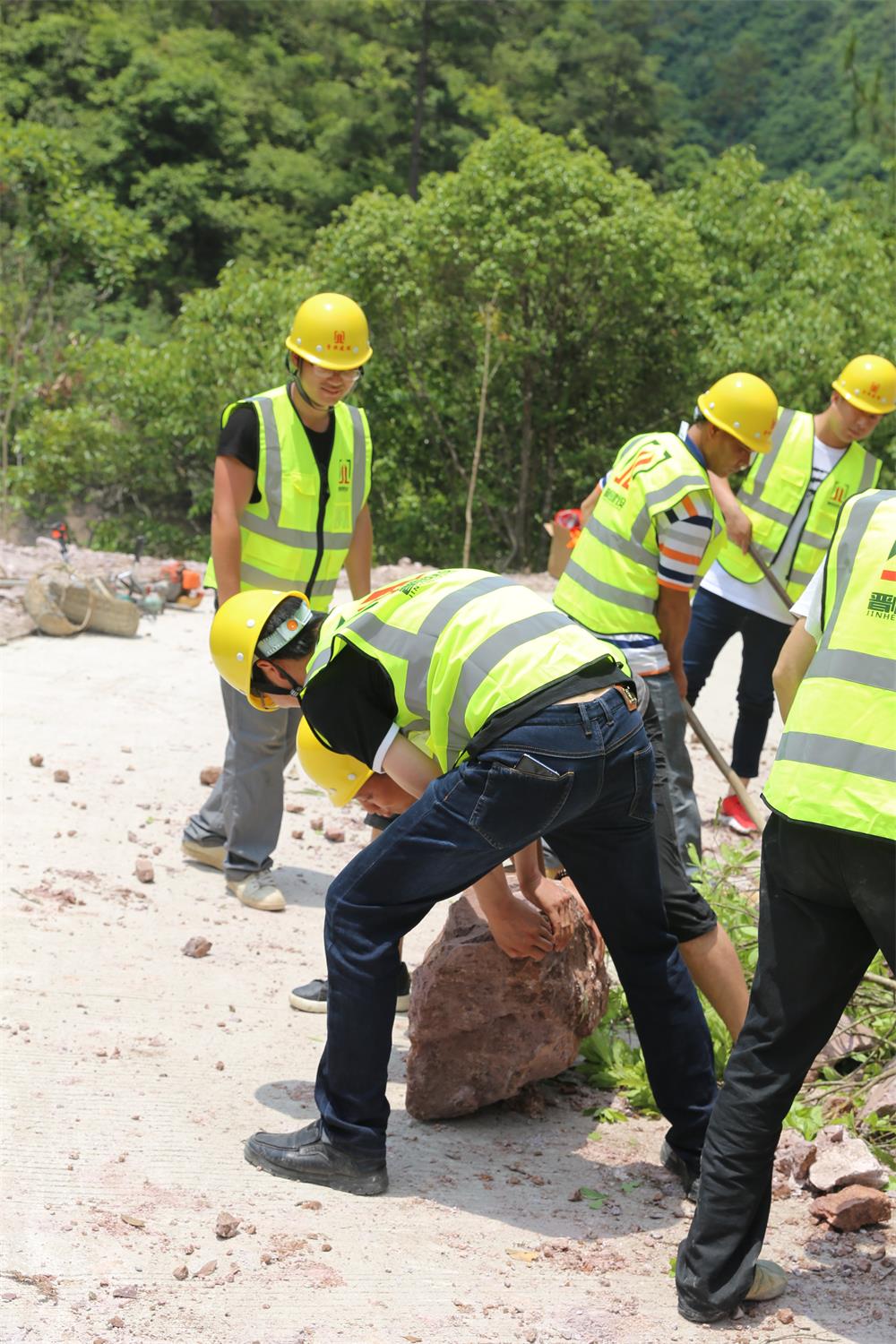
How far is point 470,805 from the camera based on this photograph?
2963mm

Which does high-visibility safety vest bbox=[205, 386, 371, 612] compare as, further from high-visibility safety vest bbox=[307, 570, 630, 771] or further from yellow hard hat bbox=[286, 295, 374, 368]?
high-visibility safety vest bbox=[307, 570, 630, 771]

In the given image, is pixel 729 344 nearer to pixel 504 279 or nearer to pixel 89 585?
pixel 504 279

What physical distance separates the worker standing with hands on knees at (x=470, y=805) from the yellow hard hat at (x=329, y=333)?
1.80 meters

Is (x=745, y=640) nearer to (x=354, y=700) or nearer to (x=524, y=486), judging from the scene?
(x=354, y=700)

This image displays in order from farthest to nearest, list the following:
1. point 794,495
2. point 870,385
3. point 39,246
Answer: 1. point 39,246
2. point 794,495
3. point 870,385

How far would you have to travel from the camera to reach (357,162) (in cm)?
3669

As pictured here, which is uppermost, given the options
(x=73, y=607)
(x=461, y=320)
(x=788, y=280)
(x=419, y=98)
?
(x=419, y=98)

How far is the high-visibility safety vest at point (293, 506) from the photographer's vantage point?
498 cm

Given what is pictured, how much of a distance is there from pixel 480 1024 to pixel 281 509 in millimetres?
2034

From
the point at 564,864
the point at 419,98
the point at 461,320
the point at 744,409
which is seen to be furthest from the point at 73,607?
the point at 419,98

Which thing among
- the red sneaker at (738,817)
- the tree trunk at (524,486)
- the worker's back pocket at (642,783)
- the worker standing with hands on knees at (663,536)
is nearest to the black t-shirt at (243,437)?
the worker standing with hands on knees at (663,536)

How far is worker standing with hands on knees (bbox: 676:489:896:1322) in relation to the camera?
2.68 m

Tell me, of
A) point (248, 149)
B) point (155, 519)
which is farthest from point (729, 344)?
point (248, 149)

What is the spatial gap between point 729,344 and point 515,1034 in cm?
1756
